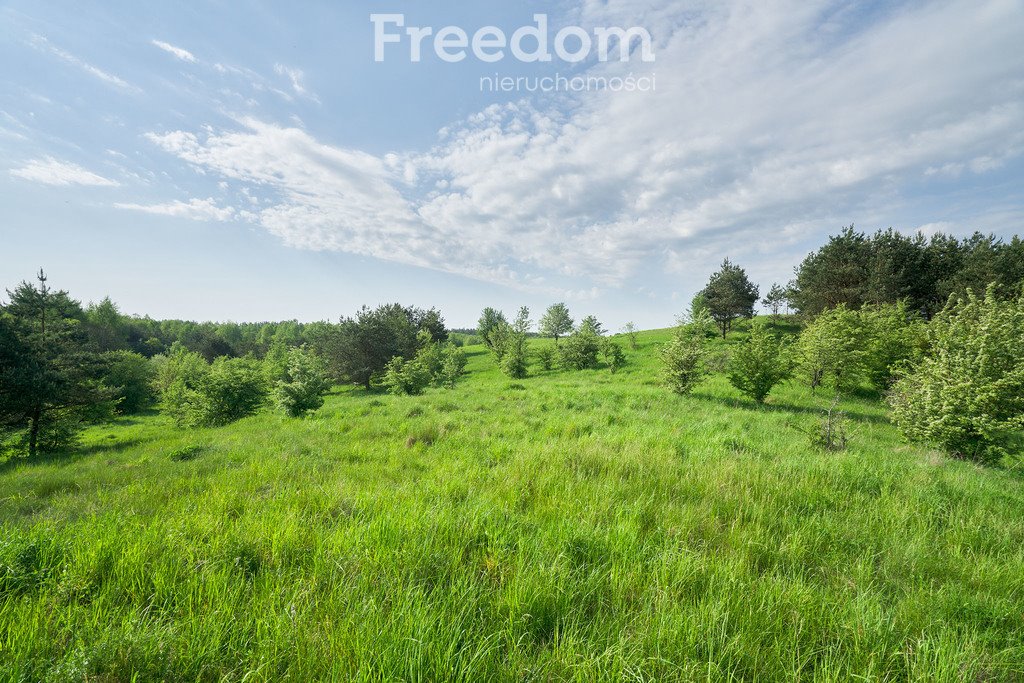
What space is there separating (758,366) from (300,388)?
80.2 feet

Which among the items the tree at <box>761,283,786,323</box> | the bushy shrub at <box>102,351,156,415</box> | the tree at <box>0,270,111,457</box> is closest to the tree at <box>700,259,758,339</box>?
the tree at <box>761,283,786,323</box>

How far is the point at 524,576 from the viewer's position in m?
2.72

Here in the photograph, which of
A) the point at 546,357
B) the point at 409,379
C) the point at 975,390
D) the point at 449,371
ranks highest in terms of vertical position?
the point at 546,357

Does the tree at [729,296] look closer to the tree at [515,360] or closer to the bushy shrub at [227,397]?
the tree at [515,360]

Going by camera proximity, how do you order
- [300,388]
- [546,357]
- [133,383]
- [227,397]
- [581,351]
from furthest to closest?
[133,383] → [546,357] → [581,351] → [227,397] → [300,388]

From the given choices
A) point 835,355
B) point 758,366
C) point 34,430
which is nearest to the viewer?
point 34,430

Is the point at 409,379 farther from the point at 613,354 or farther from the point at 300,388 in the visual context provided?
the point at 613,354

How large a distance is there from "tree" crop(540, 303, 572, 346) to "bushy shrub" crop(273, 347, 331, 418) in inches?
1652

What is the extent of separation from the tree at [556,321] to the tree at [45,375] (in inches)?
1925

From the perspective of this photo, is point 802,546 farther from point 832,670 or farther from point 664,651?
point 664,651

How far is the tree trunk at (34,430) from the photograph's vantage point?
1548 cm

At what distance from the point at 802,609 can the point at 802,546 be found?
1.22 m

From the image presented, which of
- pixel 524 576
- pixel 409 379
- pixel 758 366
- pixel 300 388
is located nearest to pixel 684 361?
pixel 758 366

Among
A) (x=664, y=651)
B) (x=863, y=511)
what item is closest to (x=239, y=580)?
(x=664, y=651)
